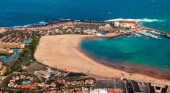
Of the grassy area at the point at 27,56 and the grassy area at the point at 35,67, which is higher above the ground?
the grassy area at the point at 27,56

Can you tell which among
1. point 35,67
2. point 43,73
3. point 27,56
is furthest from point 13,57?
point 43,73

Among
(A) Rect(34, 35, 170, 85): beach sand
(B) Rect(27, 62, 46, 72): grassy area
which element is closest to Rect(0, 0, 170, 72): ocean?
(A) Rect(34, 35, 170, 85): beach sand

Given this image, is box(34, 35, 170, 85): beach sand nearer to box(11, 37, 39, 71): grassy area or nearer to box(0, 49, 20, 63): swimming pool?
box(11, 37, 39, 71): grassy area

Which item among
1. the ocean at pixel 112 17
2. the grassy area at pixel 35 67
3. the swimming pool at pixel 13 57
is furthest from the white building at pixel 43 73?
the ocean at pixel 112 17

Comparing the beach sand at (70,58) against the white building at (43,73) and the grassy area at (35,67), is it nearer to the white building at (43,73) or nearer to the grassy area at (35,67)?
the grassy area at (35,67)

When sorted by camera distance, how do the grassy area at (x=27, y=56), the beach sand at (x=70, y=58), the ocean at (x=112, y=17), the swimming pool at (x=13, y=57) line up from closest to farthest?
1. the beach sand at (x=70, y=58)
2. the grassy area at (x=27, y=56)
3. the swimming pool at (x=13, y=57)
4. the ocean at (x=112, y=17)

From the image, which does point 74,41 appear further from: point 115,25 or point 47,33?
point 115,25

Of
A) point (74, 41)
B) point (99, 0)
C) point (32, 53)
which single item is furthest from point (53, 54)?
point (99, 0)
